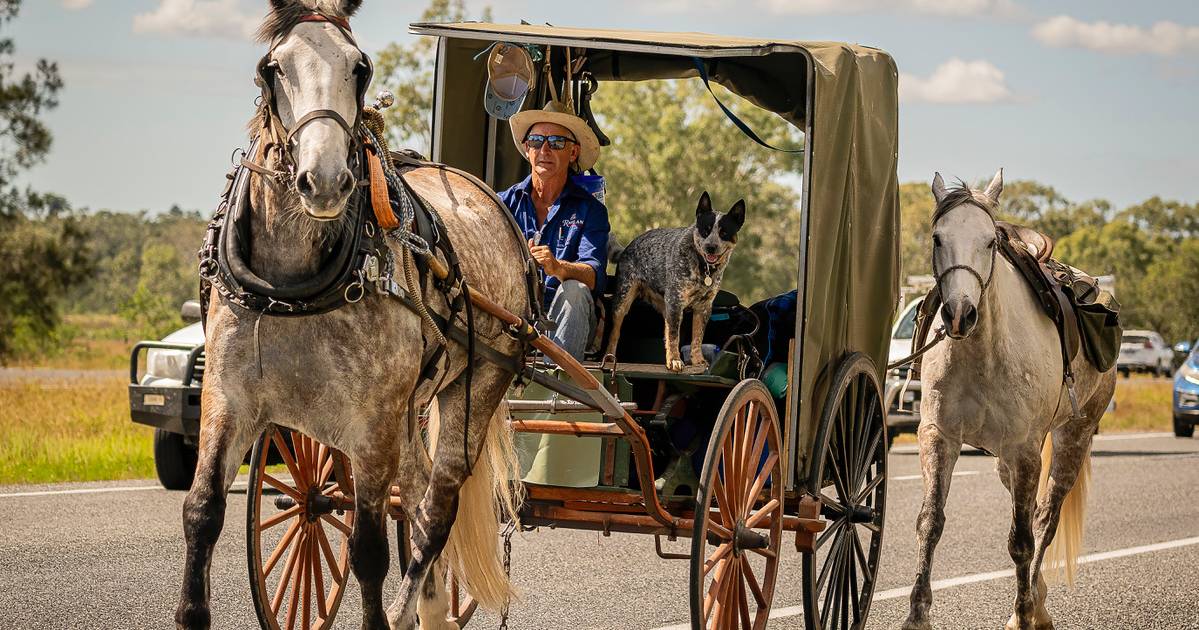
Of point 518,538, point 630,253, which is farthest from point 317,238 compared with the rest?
point 518,538

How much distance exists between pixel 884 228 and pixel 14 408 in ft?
44.8

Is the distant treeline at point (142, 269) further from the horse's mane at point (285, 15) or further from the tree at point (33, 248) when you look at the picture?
the horse's mane at point (285, 15)

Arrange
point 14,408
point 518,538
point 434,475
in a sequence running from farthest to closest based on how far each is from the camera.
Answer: point 14,408, point 518,538, point 434,475

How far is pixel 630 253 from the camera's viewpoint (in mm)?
6844

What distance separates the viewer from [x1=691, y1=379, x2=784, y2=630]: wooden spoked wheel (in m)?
5.55

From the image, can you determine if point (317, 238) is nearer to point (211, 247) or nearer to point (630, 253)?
point (211, 247)

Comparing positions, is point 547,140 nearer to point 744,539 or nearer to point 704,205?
point 704,205

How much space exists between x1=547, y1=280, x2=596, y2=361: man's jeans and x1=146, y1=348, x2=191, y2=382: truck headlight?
5758 mm

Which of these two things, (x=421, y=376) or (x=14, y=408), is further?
(x=14, y=408)

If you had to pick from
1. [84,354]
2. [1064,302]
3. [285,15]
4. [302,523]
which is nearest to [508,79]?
[302,523]

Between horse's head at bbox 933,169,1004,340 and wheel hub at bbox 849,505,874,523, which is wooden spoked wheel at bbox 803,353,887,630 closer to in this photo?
wheel hub at bbox 849,505,874,523

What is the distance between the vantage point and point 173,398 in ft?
34.1

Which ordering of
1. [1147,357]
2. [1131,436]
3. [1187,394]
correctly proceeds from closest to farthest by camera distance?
1. [1187,394]
2. [1131,436]
3. [1147,357]

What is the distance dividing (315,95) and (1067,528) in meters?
6.16
